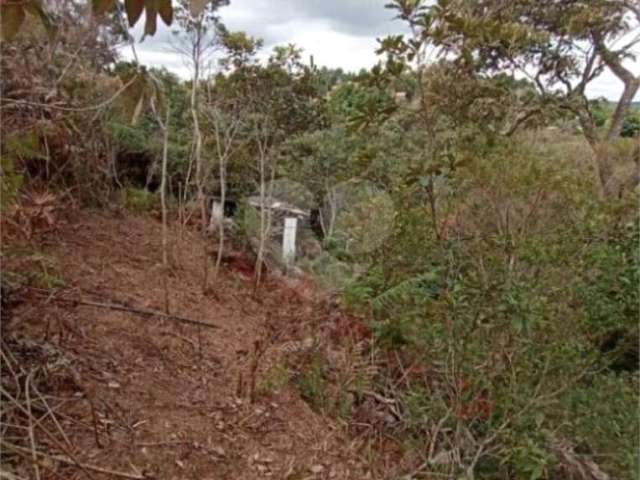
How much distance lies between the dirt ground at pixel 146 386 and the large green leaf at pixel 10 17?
3.22 ft

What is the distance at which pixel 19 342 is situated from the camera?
74.4 inches

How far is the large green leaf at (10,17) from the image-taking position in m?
0.85

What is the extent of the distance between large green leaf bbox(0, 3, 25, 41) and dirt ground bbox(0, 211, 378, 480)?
98 cm

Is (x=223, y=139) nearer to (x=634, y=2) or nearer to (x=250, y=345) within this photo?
(x=250, y=345)

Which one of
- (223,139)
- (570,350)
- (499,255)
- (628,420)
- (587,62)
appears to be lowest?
(628,420)

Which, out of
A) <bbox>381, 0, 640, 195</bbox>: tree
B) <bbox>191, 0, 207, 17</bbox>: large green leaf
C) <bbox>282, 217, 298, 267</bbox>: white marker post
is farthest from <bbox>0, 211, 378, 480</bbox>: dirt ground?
<bbox>381, 0, 640, 195</bbox>: tree

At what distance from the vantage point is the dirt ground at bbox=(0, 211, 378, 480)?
5.60ft

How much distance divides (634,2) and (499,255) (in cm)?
692

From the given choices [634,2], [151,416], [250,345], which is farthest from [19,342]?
[634,2]

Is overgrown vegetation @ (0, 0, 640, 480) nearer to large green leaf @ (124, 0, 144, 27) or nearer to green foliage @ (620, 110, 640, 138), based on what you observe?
large green leaf @ (124, 0, 144, 27)

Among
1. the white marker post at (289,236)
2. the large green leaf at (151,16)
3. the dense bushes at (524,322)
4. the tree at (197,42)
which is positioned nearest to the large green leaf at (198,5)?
the large green leaf at (151,16)

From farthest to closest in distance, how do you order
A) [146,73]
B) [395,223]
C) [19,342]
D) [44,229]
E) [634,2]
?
[634,2] → [44,229] → [395,223] → [19,342] → [146,73]

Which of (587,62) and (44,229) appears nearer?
(44,229)

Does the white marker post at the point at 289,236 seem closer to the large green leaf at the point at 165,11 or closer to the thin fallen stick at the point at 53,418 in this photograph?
the thin fallen stick at the point at 53,418
